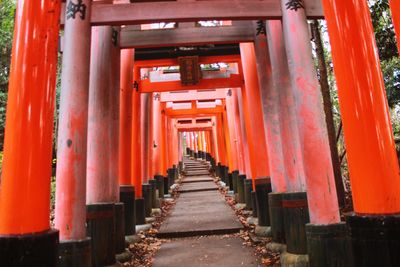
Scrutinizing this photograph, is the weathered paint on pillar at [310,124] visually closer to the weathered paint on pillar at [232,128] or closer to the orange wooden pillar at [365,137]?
the orange wooden pillar at [365,137]

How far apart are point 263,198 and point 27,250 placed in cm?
615

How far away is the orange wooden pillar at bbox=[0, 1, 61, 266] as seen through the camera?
206cm

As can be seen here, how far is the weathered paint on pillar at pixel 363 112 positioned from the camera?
221cm

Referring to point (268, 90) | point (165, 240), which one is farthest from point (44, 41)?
point (165, 240)

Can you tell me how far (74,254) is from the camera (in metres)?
3.95

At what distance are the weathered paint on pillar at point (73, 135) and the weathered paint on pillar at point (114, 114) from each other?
5.24 ft

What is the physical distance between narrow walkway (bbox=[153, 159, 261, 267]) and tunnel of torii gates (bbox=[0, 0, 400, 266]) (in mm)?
872

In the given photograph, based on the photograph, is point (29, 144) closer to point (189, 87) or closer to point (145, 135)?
point (189, 87)

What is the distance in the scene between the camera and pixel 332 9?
2.51 metres

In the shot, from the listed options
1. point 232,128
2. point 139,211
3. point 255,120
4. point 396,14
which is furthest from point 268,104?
point 232,128

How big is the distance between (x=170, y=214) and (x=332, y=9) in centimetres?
919

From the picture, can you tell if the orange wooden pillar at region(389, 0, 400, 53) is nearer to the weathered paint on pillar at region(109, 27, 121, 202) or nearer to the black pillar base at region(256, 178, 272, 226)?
the weathered paint on pillar at region(109, 27, 121, 202)

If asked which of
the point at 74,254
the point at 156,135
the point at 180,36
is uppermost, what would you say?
the point at 180,36

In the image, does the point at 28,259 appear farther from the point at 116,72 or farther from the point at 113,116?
the point at 116,72
